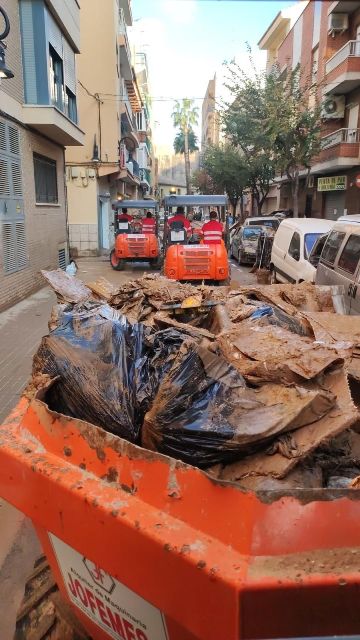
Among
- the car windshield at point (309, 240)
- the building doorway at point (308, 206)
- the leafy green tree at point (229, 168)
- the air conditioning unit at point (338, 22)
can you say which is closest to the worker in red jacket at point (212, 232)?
the car windshield at point (309, 240)

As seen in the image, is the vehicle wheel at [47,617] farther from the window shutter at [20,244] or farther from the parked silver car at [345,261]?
the window shutter at [20,244]

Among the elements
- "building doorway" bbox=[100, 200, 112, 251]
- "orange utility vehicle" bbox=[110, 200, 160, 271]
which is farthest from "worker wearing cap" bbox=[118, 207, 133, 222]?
"building doorway" bbox=[100, 200, 112, 251]

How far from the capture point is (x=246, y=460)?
190 centimetres

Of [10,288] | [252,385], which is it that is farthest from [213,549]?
[10,288]

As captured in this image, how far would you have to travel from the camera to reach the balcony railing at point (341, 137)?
21.3 meters

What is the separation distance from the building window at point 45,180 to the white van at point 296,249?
259 inches

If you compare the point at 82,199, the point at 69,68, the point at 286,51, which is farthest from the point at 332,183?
the point at 69,68

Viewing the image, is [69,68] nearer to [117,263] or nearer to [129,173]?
[117,263]

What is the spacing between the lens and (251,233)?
18.8 m

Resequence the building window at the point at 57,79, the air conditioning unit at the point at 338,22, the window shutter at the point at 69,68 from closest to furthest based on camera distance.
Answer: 1. the building window at the point at 57,79
2. the window shutter at the point at 69,68
3. the air conditioning unit at the point at 338,22

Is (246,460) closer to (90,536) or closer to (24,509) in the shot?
(90,536)

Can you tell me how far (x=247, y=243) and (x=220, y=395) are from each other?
16.8 meters

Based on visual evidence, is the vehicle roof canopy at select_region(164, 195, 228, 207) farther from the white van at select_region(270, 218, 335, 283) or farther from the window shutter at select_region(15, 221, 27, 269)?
the window shutter at select_region(15, 221, 27, 269)

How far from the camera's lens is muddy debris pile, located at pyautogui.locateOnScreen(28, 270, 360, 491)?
73.0 inches
